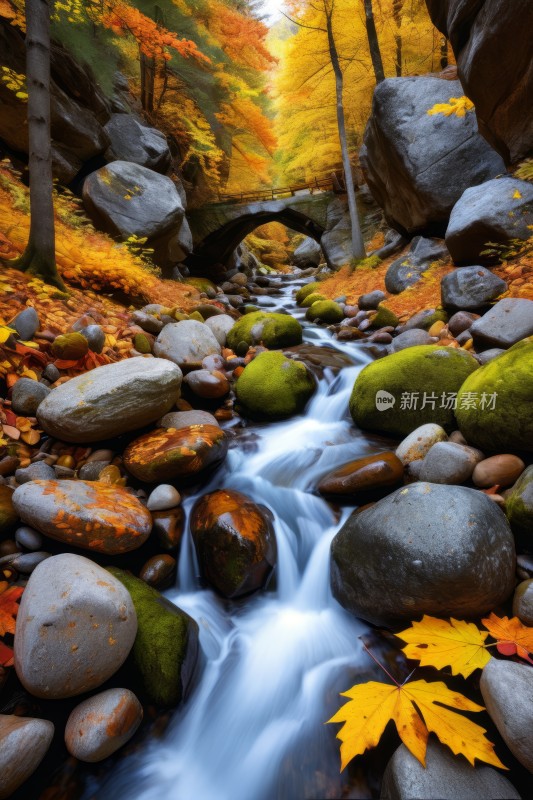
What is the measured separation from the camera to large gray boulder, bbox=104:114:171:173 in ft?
34.2

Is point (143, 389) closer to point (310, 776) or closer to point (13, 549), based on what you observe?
point (13, 549)

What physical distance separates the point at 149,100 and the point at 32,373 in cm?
1365

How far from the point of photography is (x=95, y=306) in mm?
5902

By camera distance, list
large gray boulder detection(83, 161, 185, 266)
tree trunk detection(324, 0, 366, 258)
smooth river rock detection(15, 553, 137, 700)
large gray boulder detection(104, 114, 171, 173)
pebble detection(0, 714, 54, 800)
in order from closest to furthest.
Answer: pebble detection(0, 714, 54, 800) → smooth river rock detection(15, 553, 137, 700) → large gray boulder detection(83, 161, 185, 266) → large gray boulder detection(104, 114, 171, 173) → tree trunk detection(324, 0, 366, 258)

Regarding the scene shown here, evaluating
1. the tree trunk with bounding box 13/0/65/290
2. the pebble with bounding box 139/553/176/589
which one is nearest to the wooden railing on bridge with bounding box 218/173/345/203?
the tree trunk with bounding box 13/0/65/290

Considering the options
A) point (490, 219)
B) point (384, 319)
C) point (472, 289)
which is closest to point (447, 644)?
point (472, 289)

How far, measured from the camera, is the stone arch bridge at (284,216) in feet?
50.3

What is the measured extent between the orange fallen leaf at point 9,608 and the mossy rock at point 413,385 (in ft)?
11.6

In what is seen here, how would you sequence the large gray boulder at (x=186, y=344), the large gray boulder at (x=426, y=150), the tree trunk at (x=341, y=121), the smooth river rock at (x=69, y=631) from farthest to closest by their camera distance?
the tree trunk at (x=341, y=121) → the large gray boulder at (x=426, y=150) → the large gray boulder at (x=186, y=344) → the smooth river rock at (x=69, y=631)

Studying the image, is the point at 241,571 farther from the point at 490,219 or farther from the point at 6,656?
the point at 490,219

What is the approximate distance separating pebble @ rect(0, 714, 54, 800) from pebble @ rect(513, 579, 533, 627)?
2.55 meters

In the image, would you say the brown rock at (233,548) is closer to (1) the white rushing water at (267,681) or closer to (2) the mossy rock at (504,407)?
(1) the white rushing water at (267,681)

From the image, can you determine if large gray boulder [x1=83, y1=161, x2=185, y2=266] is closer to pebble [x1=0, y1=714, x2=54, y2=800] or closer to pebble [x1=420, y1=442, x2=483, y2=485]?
pebble [x1=420, y1=442, x2=483, y2=485]

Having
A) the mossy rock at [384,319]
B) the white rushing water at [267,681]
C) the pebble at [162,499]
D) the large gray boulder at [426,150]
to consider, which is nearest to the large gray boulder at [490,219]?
the mossy rock at [384,319]
